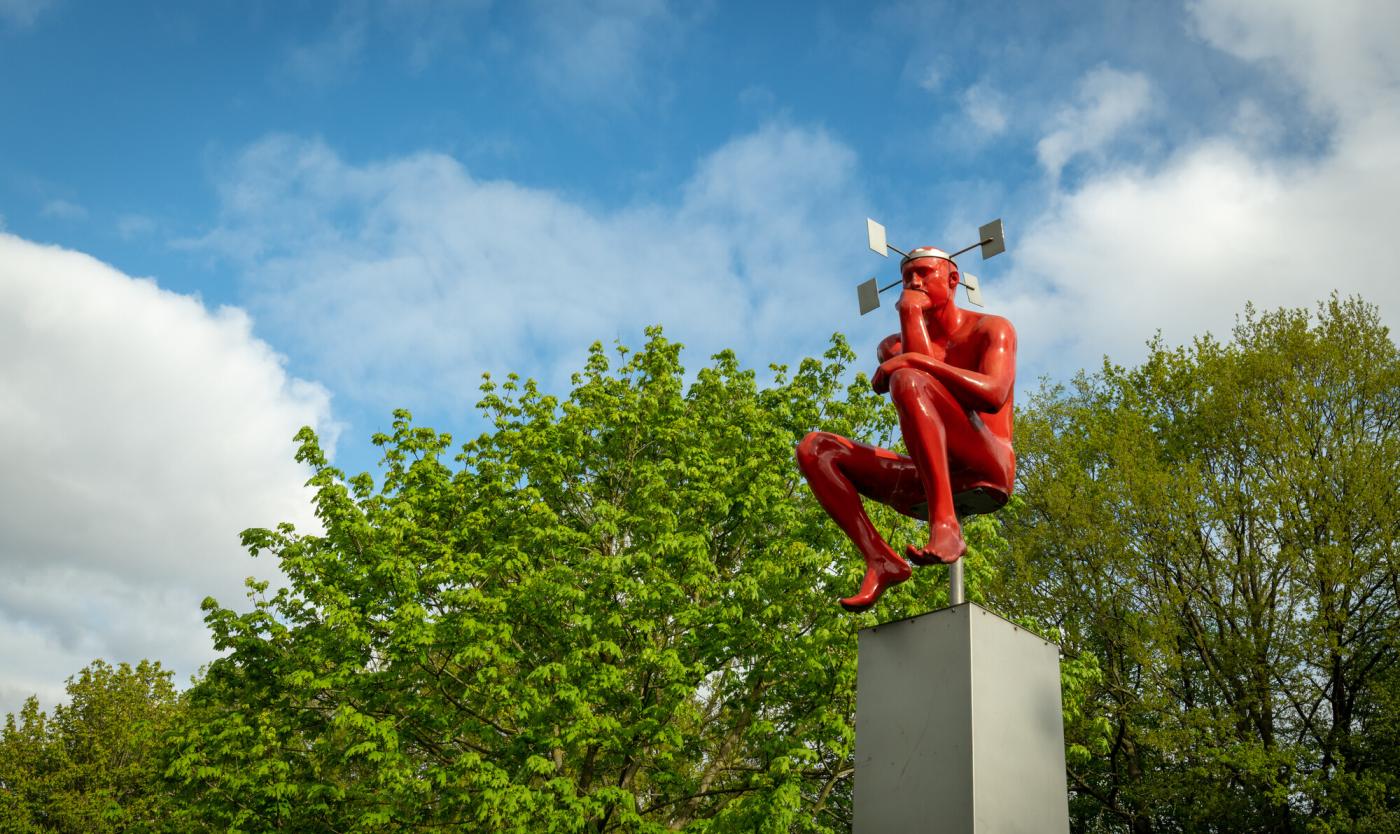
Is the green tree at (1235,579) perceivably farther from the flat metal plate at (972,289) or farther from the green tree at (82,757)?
the green tree at (82,757)

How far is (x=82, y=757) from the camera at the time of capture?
29.0 metres

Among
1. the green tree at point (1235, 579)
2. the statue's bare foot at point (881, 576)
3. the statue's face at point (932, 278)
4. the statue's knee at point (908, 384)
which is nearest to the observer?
the statue's knee at point (908, 384)

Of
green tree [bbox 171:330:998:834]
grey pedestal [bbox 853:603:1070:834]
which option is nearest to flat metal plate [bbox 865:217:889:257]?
grey pedestal [bbox 853:603:1070:834]

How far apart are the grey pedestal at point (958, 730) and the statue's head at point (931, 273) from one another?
1974 millimetres

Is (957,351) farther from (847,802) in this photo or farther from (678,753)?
(847,802)

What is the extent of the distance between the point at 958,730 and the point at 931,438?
150cm

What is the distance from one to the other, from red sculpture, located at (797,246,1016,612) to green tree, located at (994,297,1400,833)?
41.5ft

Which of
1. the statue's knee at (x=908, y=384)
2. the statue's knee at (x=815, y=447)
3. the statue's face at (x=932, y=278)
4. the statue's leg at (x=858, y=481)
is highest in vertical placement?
the statue's face at (x=932, y=278)

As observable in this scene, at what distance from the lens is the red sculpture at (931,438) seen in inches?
220

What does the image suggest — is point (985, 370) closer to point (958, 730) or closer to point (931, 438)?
point (931, 438)

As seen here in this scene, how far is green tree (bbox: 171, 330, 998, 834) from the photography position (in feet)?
40.0

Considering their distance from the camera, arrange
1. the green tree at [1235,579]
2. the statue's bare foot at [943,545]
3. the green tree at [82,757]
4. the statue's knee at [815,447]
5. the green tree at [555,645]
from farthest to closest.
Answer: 1. the green tree at [82,757]
2. the green tree at [1235,579]
3. the green tree at [555,645]
4. the statue's knee at [815,447]
5. the statue's bare foot at [943,545]

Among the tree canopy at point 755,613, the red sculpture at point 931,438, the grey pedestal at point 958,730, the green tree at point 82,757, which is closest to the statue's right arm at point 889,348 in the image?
the red sculpture at point 931,438

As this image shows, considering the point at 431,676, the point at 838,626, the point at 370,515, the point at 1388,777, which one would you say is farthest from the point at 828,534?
the point at 1388,777
